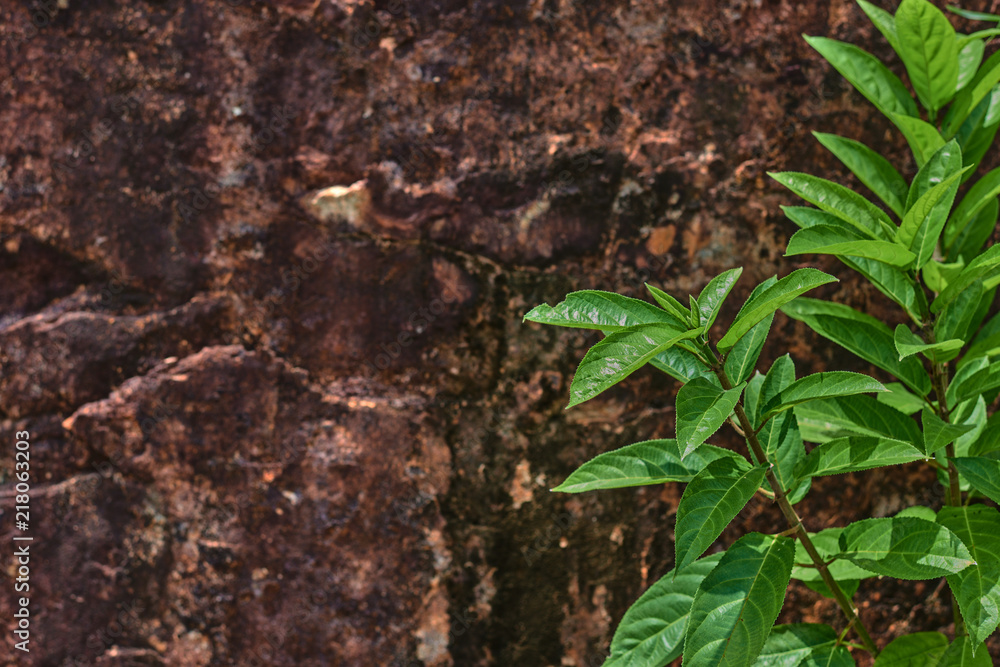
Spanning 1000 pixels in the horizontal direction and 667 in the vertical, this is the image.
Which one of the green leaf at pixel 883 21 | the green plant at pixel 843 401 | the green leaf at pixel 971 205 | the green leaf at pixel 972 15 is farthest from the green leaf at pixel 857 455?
the green leaf at pixel 972 15

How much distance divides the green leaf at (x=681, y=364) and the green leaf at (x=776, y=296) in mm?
129

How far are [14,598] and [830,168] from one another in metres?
A: 2.41

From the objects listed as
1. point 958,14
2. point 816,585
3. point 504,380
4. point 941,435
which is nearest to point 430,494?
point 504,380

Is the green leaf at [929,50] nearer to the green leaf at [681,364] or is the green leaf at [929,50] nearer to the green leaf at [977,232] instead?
the green leaf at [977,232]

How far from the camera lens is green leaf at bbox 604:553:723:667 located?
4.13 ft

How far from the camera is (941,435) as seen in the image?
1.15 m

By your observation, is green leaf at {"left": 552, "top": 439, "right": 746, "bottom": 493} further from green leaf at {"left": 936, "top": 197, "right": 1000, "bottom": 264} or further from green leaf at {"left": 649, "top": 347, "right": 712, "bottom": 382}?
green leaf at {"left": 936, "top": 197, "right": 1000, "bottom": 264}

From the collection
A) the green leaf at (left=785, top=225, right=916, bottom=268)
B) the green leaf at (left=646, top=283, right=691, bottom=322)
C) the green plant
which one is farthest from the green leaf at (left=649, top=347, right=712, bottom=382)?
the green leaf at (left=785, top=225, right=916, bottom=268)

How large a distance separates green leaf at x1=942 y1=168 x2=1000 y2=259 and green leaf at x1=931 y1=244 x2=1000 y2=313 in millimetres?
178

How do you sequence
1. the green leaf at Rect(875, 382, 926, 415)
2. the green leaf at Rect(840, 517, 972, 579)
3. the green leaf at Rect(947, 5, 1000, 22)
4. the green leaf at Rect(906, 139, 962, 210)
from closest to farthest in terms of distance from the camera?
the green leaf at Rect(840, 517, 972, 579) → the green leaf at Rect(906, 139, 962, 210) → the green leaf at Rect(875, 382, 926, 415) → the green leaf at Rect(947, 5, 1000, 22)

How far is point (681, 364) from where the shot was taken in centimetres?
123

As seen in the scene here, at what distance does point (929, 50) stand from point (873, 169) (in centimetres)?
24

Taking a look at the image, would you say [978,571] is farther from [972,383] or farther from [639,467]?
[639,467]

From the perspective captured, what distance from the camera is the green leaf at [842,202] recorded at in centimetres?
125
